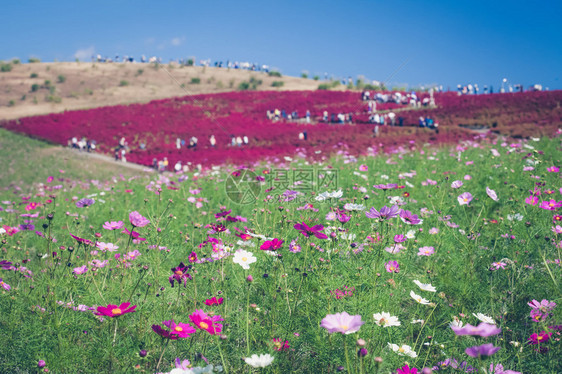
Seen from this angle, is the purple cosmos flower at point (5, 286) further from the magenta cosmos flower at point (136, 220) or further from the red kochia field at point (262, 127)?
the red kochia field at point (262, 127)

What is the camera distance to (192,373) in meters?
1.07

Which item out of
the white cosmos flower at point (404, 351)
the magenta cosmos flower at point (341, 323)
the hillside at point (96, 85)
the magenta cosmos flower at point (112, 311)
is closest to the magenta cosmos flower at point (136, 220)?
the magenta cosmos flower at point (112, 311)

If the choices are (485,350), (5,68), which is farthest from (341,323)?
(5,68)

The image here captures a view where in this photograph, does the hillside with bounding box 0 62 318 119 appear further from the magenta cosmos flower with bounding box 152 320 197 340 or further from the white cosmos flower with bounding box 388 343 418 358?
the white cosmos flower with bounding box 388 343 418 358

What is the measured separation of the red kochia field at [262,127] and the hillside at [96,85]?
23.4 ft

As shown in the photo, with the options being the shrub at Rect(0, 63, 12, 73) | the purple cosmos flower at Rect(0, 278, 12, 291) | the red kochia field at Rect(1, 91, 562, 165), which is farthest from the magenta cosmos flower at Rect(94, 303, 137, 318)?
the shrub at Rect(0, 63, 12, 73)

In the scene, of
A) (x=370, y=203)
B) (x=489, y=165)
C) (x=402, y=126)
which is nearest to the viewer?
(x=370, y=203)

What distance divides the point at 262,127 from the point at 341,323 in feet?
51.8

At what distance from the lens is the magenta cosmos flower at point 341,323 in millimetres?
943

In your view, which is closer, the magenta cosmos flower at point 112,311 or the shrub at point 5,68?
the magenta cosmos flower at point 112,311

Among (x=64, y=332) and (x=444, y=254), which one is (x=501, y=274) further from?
(x=64, y=332)

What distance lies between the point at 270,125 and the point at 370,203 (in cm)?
1378

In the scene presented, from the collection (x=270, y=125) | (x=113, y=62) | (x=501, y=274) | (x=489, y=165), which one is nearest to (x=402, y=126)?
(x=270, y=125)

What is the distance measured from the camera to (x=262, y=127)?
53.9ft
